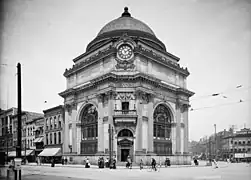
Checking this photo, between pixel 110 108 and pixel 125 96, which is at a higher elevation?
pixel 125 96

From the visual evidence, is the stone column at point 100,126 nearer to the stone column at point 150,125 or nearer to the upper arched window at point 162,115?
the stone column at point 150,125

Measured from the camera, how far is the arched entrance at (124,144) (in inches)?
1630

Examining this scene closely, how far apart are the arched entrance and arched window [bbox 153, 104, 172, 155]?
453cm

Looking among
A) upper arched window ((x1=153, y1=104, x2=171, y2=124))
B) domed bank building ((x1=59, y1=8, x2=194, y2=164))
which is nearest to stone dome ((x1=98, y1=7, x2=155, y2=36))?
domed bank building ((x1=59, y1=8, x2=194, y2=164))

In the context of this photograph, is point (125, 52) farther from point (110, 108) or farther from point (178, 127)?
point (178, 127)

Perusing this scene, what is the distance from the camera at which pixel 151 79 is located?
4344 centimetres

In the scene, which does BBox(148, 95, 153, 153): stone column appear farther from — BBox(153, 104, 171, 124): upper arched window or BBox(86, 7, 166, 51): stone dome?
BBox(86, 7, 166, 51): stone dome

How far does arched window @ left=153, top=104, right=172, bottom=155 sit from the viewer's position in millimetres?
45094

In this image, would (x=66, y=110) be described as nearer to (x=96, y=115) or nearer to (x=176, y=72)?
(x=96, y=115)

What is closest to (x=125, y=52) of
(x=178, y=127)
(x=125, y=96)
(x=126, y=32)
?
(x=125, y=96)

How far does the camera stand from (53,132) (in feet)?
197

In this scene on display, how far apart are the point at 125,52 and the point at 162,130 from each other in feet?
44.2

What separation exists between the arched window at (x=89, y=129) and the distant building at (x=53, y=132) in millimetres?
10356

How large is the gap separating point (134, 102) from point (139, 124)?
3171 millimetres
